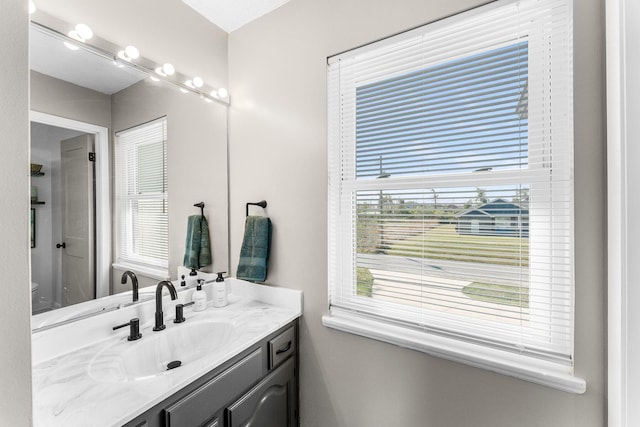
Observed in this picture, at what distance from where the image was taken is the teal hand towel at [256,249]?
4.98 ft

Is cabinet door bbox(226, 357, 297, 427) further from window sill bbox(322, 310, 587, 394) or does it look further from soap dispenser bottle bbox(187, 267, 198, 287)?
soap dispenser bottle bbox(187, 267, 198, 287)

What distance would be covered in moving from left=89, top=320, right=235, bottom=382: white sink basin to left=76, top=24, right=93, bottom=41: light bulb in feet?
4.01

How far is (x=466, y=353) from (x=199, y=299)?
126cm

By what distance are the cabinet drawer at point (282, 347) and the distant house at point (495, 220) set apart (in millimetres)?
938

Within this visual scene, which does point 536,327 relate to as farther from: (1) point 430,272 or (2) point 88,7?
(2) point 88,7

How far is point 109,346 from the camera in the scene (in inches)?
42.3

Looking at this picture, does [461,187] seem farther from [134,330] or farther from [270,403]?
[134,330]

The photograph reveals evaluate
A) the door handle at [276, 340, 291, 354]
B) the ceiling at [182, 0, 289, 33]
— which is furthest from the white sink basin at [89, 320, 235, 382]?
the ceiling at [182, 0, 289, 33]

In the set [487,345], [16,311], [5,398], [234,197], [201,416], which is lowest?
[201,416]

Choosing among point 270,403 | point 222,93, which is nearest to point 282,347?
point 270,403

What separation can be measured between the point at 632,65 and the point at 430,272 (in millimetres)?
876

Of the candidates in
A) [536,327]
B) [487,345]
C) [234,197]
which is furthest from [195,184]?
[536,327]

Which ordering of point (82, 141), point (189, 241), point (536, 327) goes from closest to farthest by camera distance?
point (536, 327), point (82, 141), point (189, 241)

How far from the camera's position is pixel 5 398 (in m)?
0.52
